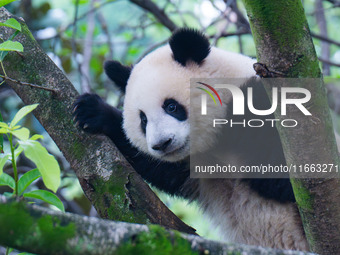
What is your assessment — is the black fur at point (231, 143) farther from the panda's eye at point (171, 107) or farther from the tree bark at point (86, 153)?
the panda's eye at point (171, 107)

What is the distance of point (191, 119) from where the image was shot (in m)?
3.19

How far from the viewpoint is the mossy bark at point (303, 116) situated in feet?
6.43

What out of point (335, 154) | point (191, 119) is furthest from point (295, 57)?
point (191, 119)

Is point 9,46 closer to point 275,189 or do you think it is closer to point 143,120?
point 143,120

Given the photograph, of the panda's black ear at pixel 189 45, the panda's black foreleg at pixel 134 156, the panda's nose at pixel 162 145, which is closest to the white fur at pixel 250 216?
the panda's black foreleg at pixel 134 156

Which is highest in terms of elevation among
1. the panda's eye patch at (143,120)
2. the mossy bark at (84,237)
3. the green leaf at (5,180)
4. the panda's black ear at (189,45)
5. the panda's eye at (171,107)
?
the panda's black ear at (189,45)

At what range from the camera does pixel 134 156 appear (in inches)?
142

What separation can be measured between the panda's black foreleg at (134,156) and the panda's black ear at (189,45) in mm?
684

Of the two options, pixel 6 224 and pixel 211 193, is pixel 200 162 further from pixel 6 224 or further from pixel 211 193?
pixel 6 224

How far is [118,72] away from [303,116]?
195 cm

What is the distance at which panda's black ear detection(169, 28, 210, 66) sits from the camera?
3.23 meters

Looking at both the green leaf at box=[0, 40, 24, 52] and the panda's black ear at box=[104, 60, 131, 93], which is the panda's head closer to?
the panda's black ear at box=[104, 60, 131, 93]

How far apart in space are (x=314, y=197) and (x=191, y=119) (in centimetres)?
122

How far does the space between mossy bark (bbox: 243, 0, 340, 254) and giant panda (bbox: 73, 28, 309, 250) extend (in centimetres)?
79
